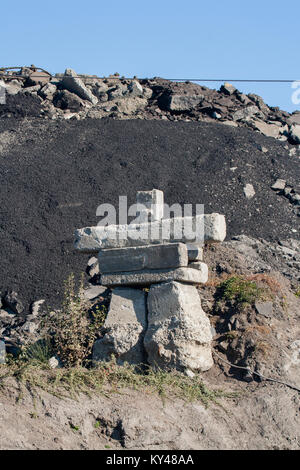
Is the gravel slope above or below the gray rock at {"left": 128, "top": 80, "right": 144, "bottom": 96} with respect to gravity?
below

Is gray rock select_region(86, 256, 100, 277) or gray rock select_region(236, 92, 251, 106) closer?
gray rock select_region(86, 256, 100, 277)

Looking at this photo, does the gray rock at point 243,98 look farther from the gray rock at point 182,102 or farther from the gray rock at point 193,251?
the gray rock at point 193,251

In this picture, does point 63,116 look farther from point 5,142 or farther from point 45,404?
point 45,404

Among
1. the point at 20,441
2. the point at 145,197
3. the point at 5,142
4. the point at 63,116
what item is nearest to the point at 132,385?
the point at 20,441

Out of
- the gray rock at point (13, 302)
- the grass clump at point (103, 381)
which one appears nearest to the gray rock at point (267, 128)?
the gray rock at point (13, 302)

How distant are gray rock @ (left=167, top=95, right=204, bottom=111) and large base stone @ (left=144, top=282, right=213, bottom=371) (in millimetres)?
10346

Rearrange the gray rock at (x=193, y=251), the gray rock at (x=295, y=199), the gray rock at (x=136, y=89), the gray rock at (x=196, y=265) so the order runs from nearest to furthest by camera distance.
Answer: the gray rock at (x=193, y=251), the gray rock at (x=196, y=265), the gray rock at (x=295, y=199), the gray rock at (x=136, y=89)

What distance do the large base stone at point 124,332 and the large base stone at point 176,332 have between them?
0.14 meters

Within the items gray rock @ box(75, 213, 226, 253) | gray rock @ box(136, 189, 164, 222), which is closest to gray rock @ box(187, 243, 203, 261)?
gray rock @ box(75, 213, 226, 253)

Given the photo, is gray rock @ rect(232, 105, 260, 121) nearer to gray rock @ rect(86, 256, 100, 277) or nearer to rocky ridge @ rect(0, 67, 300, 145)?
rocky ridge @ rect(0, 67, 300, 145)

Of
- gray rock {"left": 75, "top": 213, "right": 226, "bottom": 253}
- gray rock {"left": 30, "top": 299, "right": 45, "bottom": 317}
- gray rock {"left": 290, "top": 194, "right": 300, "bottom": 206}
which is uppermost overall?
gray rock {"left": 290, "top": 194, "right": 300, "bottom": 206}

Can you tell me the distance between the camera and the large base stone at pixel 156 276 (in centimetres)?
803

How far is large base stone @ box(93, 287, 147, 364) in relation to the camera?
786 cm

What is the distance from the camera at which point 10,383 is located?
6.64 m
